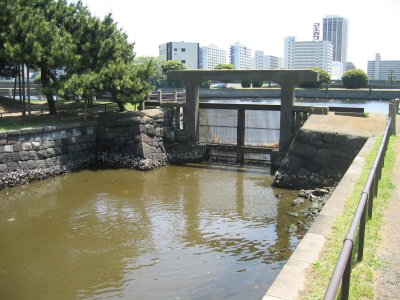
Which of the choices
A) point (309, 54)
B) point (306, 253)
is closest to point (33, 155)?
point (306, 253)

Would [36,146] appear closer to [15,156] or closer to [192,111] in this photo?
[15,156]

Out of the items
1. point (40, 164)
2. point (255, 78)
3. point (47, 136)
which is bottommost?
point (40, 164)

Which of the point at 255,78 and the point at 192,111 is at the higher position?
the point at 255,78

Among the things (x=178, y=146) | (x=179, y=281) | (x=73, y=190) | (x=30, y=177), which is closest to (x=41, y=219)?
(x=73, y=190)

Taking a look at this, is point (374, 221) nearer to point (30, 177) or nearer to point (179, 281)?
point (179, 281)

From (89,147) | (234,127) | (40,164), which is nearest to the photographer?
(40,164)

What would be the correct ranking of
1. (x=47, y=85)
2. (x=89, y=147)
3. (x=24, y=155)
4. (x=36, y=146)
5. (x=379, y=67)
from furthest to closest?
(x=379, y=67)
(x=89, y=147)
(x=47, y=85)
(x=36, y=146)
(x=24, y=155)

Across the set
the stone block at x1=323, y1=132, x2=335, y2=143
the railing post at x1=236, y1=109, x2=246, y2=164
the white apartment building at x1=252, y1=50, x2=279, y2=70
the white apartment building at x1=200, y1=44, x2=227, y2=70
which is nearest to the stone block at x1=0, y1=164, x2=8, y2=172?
the railing post at x1=236, y1=109, x2=246, y2=164

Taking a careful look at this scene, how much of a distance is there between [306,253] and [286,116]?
533 inches

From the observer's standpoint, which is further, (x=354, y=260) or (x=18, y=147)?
(x=18, y=147)

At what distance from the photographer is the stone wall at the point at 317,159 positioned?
48.2ft

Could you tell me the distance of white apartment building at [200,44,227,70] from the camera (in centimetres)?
16388

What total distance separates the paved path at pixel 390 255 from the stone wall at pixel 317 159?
22.8ft

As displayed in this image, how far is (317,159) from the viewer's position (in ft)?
50.2
